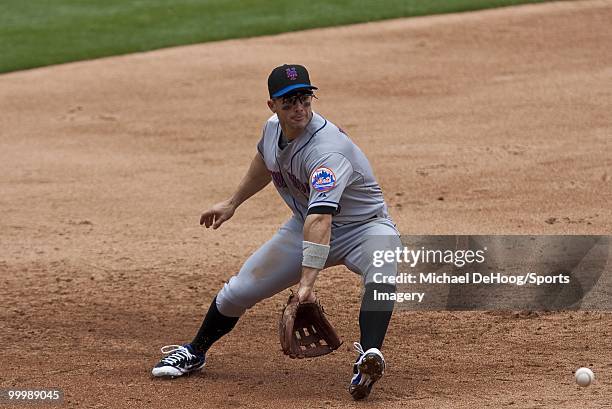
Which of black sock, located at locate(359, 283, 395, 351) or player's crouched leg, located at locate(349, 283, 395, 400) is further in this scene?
black sock, located at locate(359, 283, 395, 351)

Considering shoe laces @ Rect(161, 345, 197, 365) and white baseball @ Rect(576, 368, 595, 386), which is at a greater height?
white baseball @ Rect(576, 368, 595, 386)

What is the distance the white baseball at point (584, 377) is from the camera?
534cm

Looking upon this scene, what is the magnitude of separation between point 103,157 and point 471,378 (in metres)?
6.20

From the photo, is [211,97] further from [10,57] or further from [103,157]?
[10,57]

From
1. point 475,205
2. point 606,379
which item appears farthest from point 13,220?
point 606,379

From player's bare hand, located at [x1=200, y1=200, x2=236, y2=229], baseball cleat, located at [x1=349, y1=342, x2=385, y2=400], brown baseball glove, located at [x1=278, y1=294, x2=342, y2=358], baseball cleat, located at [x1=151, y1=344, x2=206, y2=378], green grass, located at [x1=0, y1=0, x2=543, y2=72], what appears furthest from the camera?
green grass, located at [x1=0, y1=0, x2=543, y2=72]

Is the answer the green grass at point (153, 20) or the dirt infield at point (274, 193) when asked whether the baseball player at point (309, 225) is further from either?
the green grass at point (153, 20)

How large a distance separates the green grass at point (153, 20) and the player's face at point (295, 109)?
30.6 feet

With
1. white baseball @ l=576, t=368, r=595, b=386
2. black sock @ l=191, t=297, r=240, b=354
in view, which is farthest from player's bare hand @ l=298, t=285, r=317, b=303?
white baseball @ l=576, t=368, r=595, b=386

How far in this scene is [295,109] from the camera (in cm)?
551

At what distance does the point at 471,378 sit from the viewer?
5742 mm

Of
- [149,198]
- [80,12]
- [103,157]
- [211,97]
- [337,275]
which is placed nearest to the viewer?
[337,275]

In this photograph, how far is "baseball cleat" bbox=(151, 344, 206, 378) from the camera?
587cm

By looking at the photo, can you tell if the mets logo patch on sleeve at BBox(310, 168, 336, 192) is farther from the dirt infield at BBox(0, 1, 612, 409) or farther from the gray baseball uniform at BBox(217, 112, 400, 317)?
the dirt infield at BBox(0, 1, 612, 409)
